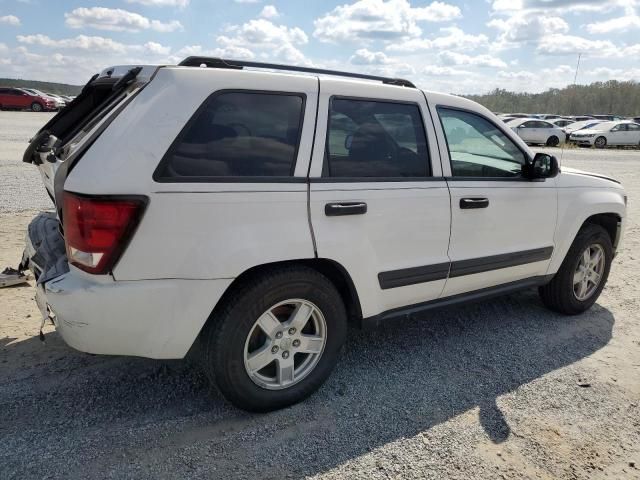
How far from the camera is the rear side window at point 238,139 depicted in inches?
98.6

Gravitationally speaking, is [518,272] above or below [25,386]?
above

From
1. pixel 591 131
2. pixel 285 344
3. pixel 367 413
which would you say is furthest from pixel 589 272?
pixel 591 131

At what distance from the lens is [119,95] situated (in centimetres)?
293

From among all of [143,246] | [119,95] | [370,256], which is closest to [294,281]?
[370,256]

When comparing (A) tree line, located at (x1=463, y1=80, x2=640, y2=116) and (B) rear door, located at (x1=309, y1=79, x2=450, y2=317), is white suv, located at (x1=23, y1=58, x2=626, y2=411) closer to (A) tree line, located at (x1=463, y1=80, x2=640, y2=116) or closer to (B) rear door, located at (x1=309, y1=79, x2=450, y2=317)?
(B) rear door, located at (x1=309, y1=79, x2=450, y2=317)

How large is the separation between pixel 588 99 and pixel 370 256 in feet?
272

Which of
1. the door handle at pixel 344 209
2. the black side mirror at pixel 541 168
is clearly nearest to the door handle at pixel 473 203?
the black side mirror at pixel 541 168

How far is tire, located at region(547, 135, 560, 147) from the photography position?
28.1 metres

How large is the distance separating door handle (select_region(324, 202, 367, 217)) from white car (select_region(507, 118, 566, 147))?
91.5 feet

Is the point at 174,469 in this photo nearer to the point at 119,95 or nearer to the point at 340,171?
the point at 340,171

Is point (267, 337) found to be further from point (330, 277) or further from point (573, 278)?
point (573, 278)

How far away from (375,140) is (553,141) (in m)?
28.3

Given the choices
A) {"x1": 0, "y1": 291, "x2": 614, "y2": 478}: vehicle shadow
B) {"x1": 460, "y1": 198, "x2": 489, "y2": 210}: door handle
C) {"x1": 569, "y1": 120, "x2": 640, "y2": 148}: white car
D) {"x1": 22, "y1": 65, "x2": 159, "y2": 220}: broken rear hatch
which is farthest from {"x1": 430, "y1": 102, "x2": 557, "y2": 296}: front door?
{"x1": 569, "y1": 120, "x2": 640, "y2": 148}: white car

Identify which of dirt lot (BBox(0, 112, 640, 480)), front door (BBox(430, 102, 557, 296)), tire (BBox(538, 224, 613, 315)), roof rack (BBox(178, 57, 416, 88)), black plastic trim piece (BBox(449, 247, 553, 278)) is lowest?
dirt lot (BBox(0, 112, 640, 480))
